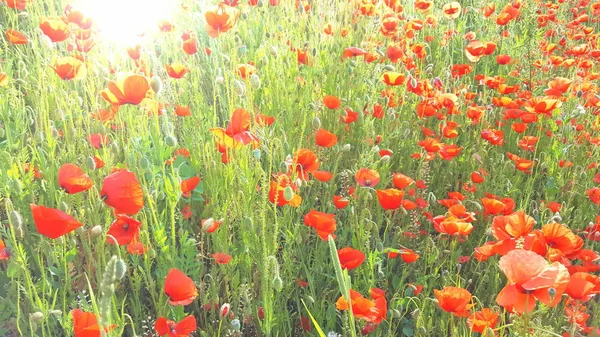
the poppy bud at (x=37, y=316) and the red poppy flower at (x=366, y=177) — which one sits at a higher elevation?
the poppy bud at (x=37, y=316)

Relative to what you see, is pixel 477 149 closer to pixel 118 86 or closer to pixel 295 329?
pixel 295 329

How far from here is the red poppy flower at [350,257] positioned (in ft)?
5.20

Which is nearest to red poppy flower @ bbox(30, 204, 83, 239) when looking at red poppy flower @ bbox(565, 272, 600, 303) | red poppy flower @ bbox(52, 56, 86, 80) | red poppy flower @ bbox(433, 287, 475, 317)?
red poppy flower @ bbox(52, 56, 86, 80)

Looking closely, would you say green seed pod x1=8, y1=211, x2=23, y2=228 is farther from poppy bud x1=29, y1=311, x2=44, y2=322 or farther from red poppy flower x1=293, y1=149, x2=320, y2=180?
red poppy flower x1=293, y1=149, x2=320, y2=180

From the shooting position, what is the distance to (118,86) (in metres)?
1.60

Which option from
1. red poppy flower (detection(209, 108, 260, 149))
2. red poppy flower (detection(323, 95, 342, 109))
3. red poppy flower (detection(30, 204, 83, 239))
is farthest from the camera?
red poppy flower (detection(323, 95, 342, 109))

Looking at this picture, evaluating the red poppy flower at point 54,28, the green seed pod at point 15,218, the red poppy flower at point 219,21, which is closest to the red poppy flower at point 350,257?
the green seed pod at point 15,218

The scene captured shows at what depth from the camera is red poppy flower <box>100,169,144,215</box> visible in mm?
1371

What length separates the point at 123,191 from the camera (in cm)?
138

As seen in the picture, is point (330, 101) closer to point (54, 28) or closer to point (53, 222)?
point (54, 28)

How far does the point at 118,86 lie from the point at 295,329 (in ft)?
3.09

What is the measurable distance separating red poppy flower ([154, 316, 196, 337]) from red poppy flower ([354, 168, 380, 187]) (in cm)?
78

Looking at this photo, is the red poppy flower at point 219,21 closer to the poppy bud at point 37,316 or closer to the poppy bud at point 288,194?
the poppy bud at point 288,194

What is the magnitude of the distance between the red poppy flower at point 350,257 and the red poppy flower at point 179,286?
0.44 metres
